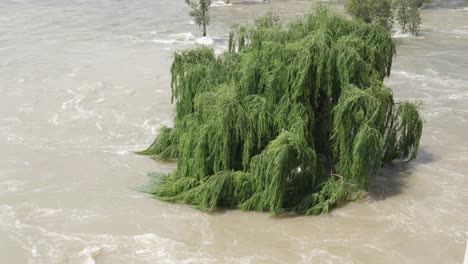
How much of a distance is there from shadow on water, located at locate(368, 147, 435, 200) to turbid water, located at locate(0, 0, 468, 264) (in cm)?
8

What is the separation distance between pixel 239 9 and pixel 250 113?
42707 mm

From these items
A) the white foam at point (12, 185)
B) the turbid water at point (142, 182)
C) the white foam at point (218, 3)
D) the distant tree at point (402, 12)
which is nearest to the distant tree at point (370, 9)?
the distant tree at point (402, 12)

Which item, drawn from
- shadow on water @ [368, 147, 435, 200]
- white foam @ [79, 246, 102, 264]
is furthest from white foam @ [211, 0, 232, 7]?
white foam @ [79, 246, 102, 264]

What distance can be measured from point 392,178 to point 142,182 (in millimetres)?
9245

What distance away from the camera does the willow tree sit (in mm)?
18906


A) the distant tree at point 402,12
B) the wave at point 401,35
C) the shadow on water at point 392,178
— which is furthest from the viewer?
the distant tree at point 402,12

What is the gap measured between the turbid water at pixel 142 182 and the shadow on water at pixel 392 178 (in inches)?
3.1

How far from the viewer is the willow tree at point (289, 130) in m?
18.9

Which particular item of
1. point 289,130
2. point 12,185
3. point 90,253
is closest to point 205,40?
point 12,185

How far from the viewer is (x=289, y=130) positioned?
758 inches

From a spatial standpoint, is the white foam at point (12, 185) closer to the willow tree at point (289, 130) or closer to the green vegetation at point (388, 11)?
the willow tree at point (289, 130)

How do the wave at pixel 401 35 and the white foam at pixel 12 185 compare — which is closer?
the white foam at pixel 12 185

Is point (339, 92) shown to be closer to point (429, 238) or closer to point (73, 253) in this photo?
point (429, 238)

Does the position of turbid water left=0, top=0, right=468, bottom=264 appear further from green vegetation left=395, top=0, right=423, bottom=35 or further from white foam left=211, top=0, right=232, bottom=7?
white foam left=211, top=0, right=232, bottom=7
